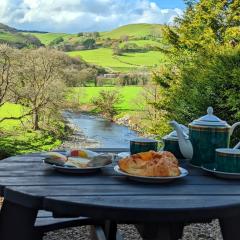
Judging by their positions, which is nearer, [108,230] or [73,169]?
[73,169]

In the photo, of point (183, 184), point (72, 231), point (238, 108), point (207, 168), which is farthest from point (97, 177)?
point (238, 108)

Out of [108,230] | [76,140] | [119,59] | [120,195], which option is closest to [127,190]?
[120,195]

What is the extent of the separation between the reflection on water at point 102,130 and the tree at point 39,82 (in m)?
1.95

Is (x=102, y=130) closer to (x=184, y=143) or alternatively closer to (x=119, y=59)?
(x=119, y=59)

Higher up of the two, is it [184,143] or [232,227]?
[184,143]

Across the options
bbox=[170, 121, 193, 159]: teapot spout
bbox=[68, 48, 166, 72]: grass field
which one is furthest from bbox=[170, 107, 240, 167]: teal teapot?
bbox=[68, 48, 166, 72]: grass field

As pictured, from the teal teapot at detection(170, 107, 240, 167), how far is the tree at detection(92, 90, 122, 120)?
22711 mm

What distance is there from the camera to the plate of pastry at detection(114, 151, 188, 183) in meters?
1.57

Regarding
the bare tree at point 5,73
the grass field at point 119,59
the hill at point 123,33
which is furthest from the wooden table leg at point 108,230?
the hill at point 123,33

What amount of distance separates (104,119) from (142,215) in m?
22.4

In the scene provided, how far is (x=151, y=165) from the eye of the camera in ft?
5.17

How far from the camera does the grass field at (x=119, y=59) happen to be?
95.5 ft

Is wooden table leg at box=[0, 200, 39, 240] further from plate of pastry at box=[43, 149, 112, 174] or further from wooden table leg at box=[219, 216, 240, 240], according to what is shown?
wooden table leg at box=[219, 216, 240, 240]

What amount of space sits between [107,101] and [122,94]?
1.10 meters
